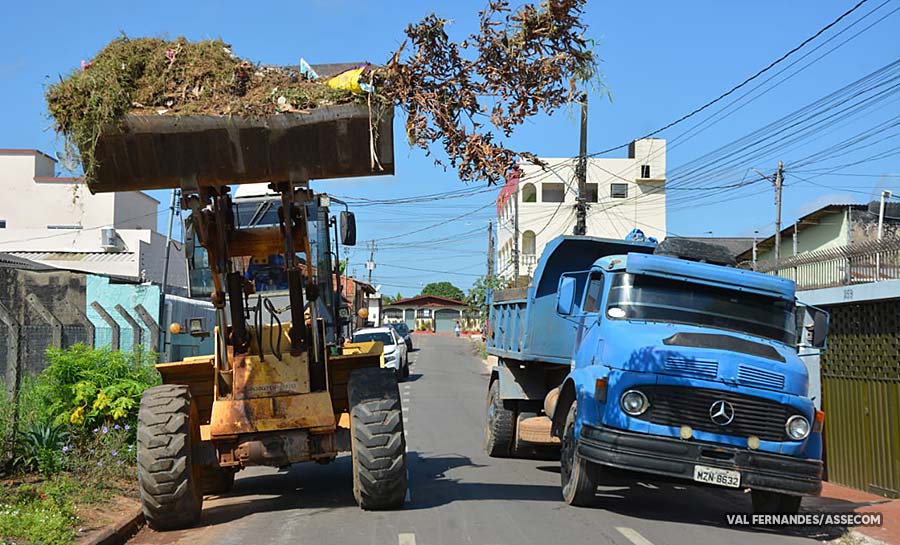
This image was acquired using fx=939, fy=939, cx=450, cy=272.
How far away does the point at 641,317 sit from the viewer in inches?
412

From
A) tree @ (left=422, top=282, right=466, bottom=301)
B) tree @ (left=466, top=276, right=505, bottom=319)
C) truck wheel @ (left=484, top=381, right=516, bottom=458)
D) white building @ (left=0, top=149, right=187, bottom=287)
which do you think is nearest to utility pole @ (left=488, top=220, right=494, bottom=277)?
tree @ (left=466, top=276, right=505, bottom=319)

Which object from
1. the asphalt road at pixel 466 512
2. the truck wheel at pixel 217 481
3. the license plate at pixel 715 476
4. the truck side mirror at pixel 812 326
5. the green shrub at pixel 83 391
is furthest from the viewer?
the green shrub at pixel 83 391

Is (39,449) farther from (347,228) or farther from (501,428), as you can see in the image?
(501,428)

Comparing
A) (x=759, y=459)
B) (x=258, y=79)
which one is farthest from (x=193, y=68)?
(x=759, y=459)

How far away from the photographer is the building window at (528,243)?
61938 millimetres

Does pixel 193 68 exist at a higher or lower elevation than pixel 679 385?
higher

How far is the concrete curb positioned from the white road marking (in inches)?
197

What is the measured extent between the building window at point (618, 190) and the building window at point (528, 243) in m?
5.79

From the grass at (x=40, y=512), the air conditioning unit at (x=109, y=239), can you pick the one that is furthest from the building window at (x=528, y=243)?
Answer: the grass at (x=40, y=512)

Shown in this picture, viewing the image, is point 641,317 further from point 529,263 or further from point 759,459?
point 529,263

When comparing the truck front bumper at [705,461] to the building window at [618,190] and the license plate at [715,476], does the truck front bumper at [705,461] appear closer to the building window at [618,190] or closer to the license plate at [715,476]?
the license plate at [715,476]

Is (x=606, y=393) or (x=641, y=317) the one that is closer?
(x=606, y=393)

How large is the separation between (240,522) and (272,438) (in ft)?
3.12

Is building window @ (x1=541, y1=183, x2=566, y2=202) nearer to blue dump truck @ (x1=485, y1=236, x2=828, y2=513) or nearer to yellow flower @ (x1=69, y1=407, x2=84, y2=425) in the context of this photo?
blue dump truck @ (x1=485, y1=236, x2=828, y2=513)
